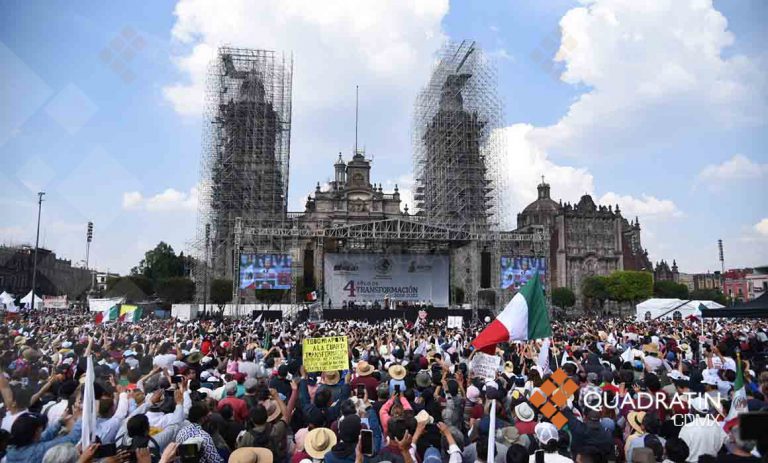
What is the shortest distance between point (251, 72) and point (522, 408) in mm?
56009

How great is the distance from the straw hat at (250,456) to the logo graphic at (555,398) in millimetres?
3010

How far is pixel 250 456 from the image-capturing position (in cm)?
458

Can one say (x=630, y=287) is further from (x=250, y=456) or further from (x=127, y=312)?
(x=250, y=456)

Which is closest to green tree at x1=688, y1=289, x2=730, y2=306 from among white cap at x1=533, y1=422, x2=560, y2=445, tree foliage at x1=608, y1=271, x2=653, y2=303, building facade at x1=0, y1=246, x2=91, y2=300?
tree foliage at x1=608, y1=271, x2=653, y2=303

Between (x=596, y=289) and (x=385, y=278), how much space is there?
31.8 meters

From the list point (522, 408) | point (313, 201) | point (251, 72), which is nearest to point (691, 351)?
point (522, 408)

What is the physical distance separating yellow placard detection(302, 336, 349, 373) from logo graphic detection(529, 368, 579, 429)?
303cm

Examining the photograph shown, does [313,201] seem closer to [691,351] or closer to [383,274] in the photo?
[383,274]

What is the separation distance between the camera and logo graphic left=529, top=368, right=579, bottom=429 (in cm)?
596

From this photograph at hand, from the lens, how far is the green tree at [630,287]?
207 ft

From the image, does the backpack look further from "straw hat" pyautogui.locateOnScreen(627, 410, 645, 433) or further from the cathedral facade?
the cathedral facade

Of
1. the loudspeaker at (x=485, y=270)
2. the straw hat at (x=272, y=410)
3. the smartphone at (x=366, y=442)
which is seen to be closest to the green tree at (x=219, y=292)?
the loudspeaker at (x=485, y=270)

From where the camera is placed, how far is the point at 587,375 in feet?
29.6

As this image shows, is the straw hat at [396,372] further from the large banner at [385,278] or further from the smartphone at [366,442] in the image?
the large banner at [385,278]
